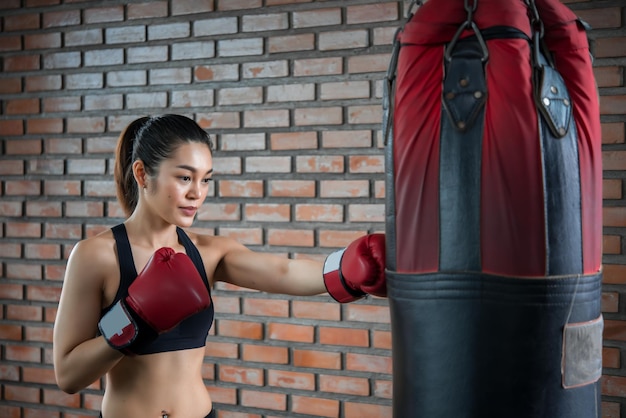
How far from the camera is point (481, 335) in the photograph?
121 centimetres

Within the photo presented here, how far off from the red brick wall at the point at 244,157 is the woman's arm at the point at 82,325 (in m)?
1.03

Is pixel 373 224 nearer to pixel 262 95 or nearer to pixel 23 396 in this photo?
pixel 262 95

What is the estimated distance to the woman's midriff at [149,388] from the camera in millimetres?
1640

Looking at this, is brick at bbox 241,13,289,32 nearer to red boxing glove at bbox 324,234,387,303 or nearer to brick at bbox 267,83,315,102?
brick at bbox 267,83,315,102

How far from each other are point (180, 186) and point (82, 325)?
404 mm

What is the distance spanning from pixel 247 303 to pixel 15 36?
1.61 m

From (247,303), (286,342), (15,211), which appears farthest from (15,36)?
(286,342)

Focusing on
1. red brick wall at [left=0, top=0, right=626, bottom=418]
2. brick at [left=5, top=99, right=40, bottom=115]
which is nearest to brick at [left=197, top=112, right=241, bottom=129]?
red brick wall at [left=0, top=0, right=626, bottom=418]

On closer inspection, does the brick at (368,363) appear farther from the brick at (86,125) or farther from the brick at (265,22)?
the brick at (86,125)

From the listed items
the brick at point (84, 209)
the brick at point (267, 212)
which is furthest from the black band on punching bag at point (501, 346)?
the brick at point (84, 209)

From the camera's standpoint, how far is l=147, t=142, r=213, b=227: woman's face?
1.62 metres

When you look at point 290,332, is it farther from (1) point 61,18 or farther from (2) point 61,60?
(1) point 61,18

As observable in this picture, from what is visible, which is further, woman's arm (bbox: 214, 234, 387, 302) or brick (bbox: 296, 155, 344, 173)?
brick (bbox: 296, 155, 344, 173)

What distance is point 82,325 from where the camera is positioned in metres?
1.56
